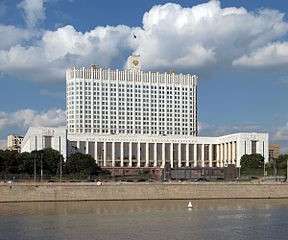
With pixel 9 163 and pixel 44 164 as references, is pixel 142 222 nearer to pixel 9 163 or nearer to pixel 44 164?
pixel 9 163

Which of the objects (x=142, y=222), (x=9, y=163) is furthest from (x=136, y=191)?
(x=9, y=163)

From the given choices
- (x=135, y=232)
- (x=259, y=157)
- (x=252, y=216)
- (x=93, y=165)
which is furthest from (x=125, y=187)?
(x=259, y=157)

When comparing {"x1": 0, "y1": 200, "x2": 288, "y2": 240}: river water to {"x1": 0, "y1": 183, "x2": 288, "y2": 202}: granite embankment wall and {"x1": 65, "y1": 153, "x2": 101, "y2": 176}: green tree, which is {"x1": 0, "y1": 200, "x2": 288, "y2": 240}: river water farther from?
{"x1": 65, "y1": 153, "x2": 101, "y2": 176}: green tree

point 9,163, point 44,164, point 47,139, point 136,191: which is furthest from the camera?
point 47,139

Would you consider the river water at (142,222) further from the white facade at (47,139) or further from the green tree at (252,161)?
the white facade at (47,139)

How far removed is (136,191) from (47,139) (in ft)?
339

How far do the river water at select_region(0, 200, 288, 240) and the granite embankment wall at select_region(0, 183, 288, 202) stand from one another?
690 cm

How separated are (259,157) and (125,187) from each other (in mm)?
98356

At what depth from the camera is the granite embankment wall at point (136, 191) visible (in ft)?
283

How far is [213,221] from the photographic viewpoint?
56094 mm

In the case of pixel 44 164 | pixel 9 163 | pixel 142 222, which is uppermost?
pixel 9 163

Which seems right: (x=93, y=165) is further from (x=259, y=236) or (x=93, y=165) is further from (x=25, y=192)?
(x=259, y=236)

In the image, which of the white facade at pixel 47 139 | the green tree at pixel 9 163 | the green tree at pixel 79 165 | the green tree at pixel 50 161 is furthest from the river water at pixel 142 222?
the white facade at pixel 47 139

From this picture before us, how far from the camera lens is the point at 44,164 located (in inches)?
5389
